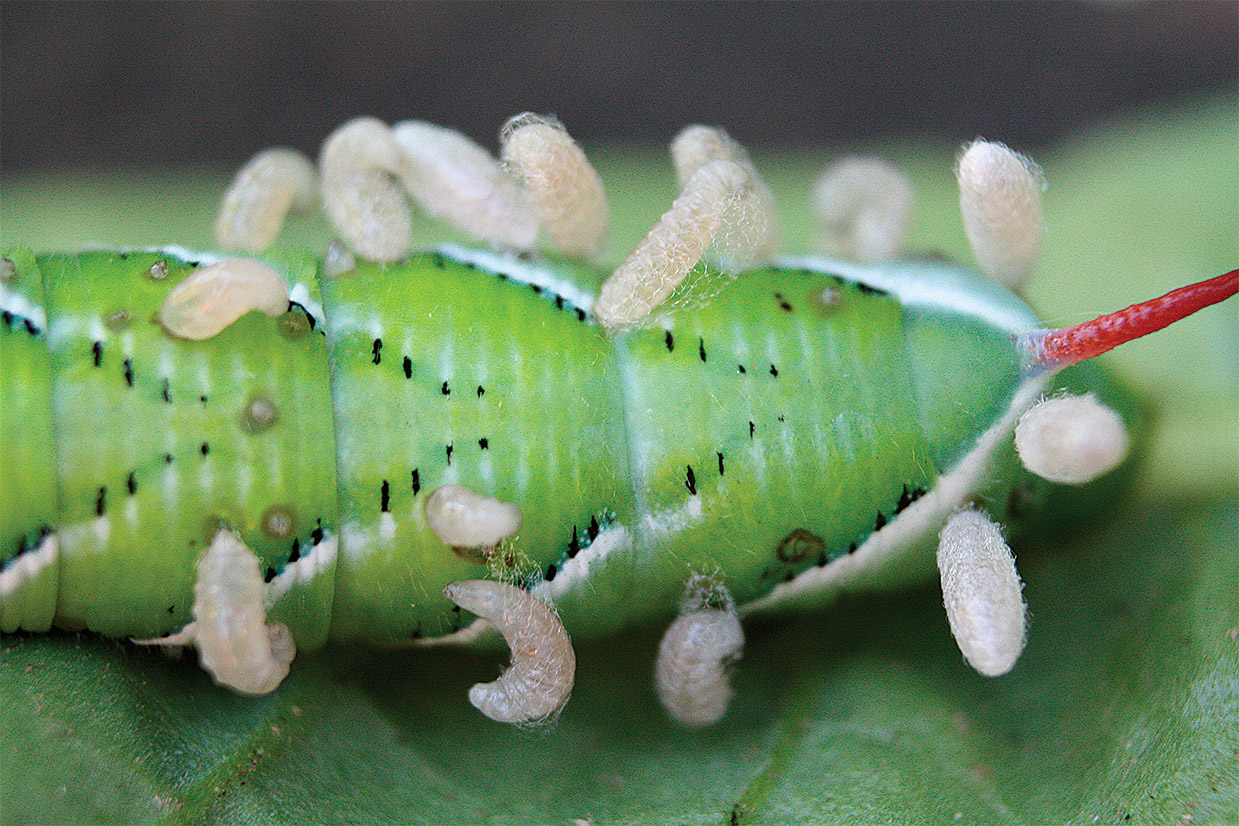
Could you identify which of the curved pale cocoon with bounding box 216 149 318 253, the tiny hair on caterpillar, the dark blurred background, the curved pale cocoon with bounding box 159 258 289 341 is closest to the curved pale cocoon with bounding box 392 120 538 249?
the tiny hair on caterpillar

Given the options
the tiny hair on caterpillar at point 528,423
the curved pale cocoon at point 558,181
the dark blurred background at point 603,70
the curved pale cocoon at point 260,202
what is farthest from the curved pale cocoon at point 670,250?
the dark blurred background at point 603,70

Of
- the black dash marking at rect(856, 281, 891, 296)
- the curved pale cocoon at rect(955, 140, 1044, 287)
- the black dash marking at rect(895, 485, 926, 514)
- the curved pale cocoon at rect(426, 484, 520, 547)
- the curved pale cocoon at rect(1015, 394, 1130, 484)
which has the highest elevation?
the curved pale cocoon at rect(955, 140, 1044, 287)

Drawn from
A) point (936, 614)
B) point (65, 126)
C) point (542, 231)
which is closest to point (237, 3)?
point (65, 126)

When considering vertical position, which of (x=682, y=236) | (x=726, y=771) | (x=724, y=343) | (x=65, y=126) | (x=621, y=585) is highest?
(x=65, y=126)

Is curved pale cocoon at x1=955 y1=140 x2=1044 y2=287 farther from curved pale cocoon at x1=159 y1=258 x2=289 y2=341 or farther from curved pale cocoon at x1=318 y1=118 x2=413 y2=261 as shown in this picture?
curved pale cocoon at x1=159 y1=258 x2=289 y2=341

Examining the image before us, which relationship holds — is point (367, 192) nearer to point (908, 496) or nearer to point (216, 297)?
point (216, 297)

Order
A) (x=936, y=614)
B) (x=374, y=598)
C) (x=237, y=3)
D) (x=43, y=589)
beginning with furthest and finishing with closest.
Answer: (x=237, y=3), (x=936, y=614), (x=374, y=598), (x=43, y=589)

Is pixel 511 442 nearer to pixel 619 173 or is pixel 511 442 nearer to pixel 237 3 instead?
pixel 619 173
